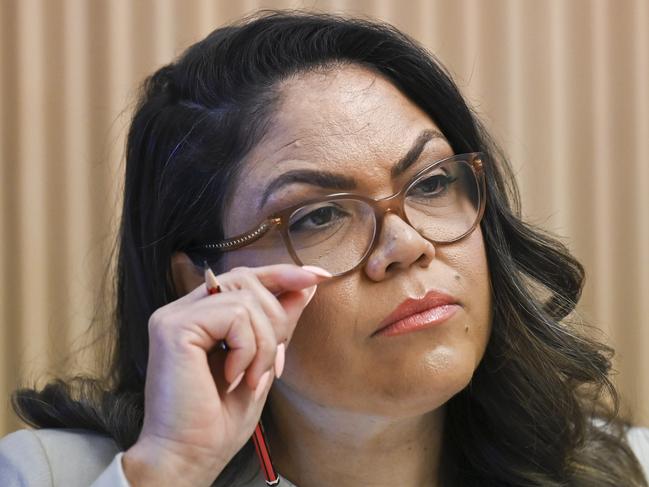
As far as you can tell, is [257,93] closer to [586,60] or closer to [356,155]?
[356,155]

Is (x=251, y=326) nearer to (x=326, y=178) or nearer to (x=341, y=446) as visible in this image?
(x=326, y=178)

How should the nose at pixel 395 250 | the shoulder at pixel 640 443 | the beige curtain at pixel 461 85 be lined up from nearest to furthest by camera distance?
1. the nose at pixel 395 250
2. the shoulder at pixel 640 443
3. the beige curtain at pixel 461 85

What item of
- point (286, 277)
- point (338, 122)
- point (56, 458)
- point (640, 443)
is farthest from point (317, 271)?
point (640, 443)

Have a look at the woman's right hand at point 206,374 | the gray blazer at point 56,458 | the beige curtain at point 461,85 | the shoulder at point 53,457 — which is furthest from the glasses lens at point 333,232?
the beige curtain at point 461,85

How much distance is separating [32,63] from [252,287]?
1.03m

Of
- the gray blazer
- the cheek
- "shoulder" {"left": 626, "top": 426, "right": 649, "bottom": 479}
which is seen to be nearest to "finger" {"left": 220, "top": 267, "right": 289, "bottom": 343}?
the cheek

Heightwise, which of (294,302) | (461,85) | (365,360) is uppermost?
(461,85)

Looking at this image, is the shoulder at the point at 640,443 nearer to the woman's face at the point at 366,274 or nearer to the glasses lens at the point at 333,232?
the woman's face at the point at 366,274

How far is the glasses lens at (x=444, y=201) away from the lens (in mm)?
1250

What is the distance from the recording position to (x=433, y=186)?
50.8 inches

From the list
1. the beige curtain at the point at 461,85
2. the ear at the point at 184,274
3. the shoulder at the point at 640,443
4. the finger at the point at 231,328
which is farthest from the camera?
the beige curtain at the point at 461,85

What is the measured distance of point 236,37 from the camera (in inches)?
56.1

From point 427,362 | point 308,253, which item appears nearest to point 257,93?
point 308,253

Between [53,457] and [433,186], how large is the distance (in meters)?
0.73
